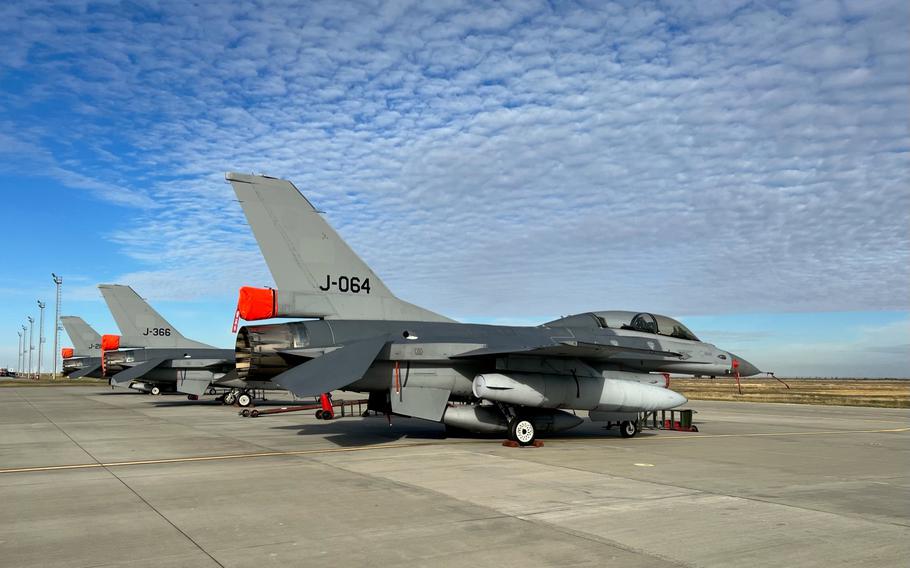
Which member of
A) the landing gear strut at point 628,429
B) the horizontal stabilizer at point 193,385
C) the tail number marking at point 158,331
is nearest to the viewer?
the landing gear strut at point 628,429

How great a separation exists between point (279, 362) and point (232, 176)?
142 inches

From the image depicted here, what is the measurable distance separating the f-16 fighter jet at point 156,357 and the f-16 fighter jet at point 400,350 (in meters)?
9.64

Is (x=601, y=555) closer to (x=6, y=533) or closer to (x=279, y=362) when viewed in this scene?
(x=6, y=533)

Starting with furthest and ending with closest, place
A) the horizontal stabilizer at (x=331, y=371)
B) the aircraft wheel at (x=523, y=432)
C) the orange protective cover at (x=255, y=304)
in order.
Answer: the aircraft wheel at (x=523, y=432)
the orange protective cover at (x=255, y=304)
the horizontal stabilizer at (x=331, y=371)

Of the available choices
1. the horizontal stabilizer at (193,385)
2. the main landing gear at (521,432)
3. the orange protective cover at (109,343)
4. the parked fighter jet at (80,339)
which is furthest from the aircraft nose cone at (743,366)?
the parked fighter jet at (80,339)

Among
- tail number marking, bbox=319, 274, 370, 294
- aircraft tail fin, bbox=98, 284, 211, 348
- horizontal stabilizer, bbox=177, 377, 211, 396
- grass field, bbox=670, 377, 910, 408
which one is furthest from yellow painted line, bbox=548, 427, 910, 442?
aircraft tail fin, bbox=98, 284, 211, 348

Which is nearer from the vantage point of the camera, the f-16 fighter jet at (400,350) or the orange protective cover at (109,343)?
the f-16 fighter jet at (400,350)

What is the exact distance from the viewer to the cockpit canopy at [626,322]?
48.4 feet

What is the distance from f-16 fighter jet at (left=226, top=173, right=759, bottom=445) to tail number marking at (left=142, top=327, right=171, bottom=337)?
973 inches

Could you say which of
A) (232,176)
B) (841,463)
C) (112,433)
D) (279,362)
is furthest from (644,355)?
(112,433)

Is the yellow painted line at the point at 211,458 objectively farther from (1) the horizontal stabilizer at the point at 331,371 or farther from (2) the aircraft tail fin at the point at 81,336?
(2) the aircraft tail fin at the point at 81,336

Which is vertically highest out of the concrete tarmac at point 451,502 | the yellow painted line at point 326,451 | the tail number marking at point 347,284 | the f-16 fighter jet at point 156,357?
the tail number marking at point 347,284

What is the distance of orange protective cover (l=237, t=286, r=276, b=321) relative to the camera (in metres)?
11.6

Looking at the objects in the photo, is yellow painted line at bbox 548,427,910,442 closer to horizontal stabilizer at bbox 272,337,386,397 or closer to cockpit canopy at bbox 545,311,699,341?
cockpit canopy at bbox 545,311,699,341
